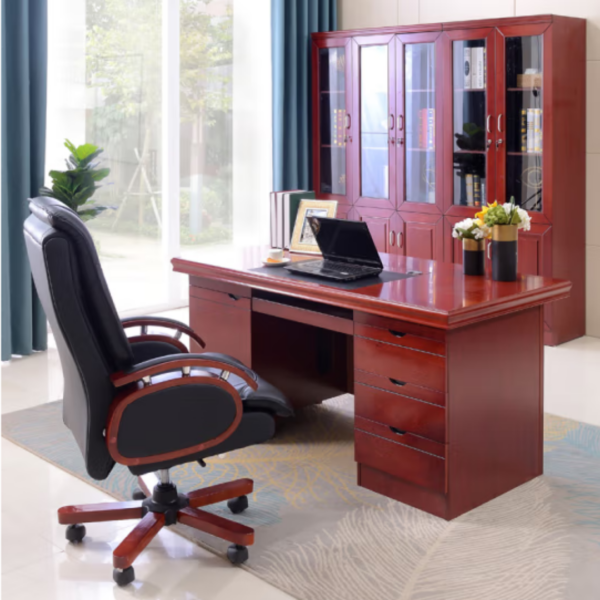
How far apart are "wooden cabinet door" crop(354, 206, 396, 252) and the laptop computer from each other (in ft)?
7.76

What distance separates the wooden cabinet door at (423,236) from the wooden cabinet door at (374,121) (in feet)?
0.67

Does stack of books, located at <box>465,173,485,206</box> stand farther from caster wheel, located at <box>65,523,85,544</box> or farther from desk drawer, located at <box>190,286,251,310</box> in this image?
caster wheel, located at <box>65,523,85,544</box>

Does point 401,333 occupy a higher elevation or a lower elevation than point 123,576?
higher

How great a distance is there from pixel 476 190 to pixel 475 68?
0.73 metres

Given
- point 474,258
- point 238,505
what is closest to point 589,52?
point 474,258

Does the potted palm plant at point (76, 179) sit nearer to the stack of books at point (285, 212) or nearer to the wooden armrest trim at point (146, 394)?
the stack of books at point (285, 212)

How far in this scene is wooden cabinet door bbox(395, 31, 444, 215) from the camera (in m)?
5.67

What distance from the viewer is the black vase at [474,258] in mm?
3385

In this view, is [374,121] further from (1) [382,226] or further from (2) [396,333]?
(2) [396,333]

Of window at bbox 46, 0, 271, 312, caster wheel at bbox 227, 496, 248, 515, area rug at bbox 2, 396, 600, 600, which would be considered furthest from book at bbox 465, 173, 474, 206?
caster wheel at bbox 227, 496, 248, 515

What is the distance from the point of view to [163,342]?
323cm

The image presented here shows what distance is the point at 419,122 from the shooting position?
5.81 m

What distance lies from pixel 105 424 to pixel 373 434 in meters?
1.03

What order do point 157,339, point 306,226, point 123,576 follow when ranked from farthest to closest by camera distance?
point 306,226
point 157,339
point 123,576
